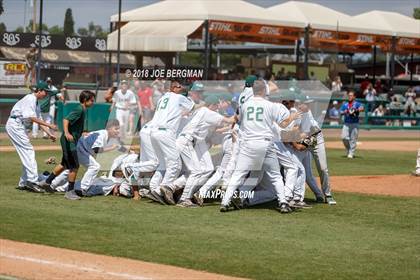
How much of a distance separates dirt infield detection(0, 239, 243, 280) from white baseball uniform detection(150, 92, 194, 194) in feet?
13.8

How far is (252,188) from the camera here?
560 inches

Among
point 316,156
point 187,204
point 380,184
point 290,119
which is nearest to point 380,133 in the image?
point 380,184

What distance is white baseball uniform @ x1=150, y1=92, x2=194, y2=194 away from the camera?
14.0 metres

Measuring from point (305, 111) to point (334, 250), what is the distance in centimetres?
405

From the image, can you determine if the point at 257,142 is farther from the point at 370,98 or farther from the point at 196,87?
the point at 370,98

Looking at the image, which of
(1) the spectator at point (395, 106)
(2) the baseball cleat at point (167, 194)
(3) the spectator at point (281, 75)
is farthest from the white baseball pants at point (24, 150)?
(1) the spectator at point (395, 106)

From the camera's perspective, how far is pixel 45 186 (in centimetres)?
1498

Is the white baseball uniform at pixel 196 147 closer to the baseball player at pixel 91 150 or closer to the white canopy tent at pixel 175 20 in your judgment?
the baseball player at pixel 91 150

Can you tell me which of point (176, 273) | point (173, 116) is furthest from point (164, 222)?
point (176, 273)

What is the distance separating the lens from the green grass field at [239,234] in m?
9.60

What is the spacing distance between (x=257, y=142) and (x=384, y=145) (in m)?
19.0

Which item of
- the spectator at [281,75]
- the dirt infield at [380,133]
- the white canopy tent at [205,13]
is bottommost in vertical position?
the dirt infield at [380,133]

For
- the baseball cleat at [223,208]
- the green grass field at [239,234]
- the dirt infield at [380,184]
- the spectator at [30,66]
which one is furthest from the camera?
the spectator at [30,66]

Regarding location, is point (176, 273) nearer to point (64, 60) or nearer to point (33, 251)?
point (33, 251)
